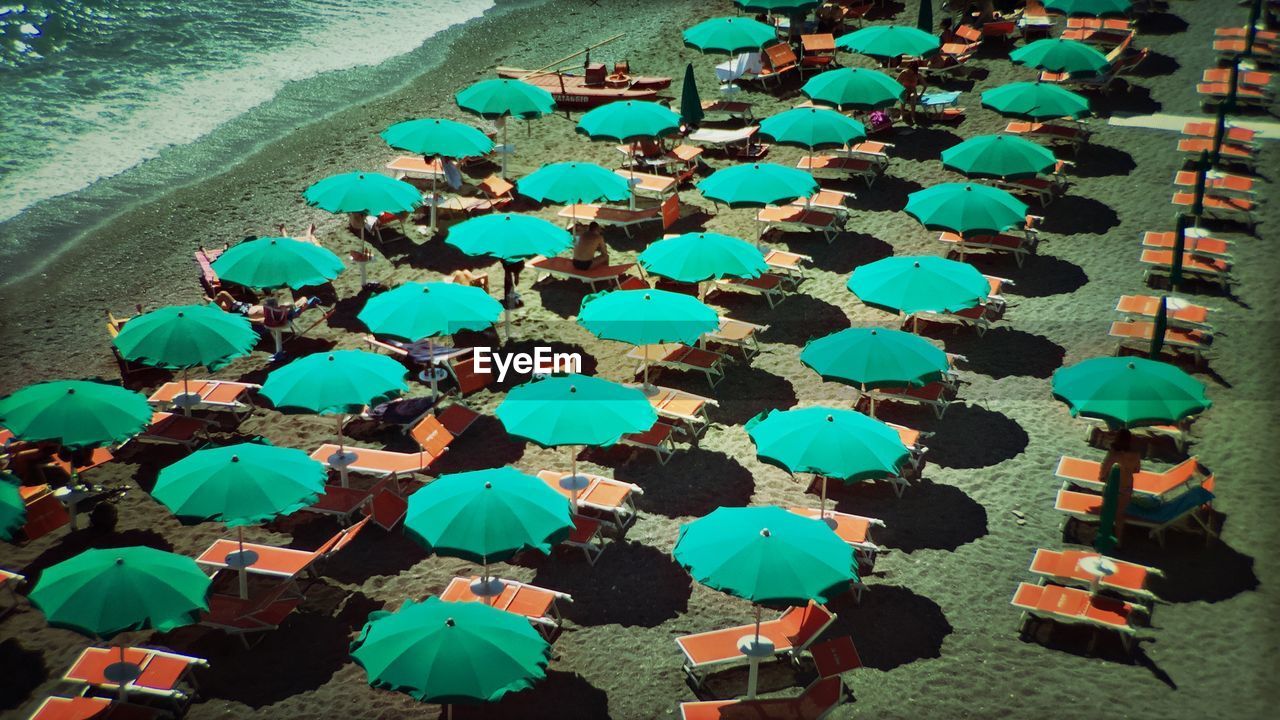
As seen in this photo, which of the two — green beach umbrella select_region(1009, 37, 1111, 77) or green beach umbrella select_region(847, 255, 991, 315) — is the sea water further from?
green beach umbrella select_region(1009, 37, 1111, 77)

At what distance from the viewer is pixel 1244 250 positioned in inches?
782

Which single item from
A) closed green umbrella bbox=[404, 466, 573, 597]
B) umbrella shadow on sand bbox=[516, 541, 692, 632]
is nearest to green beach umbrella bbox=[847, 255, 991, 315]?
umbrella shadow on sand bbox=[516, 541, 692, 632]

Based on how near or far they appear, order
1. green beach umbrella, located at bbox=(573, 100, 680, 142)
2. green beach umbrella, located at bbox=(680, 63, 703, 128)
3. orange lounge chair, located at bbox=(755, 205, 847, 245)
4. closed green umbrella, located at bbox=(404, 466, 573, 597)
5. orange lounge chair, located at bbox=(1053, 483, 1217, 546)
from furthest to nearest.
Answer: green beach umbrella, located at bbox=(680, 63, 703, 128), green beach umbrella, located at bbox=(573, 100, 680, 142), orange lounge chair, located at bbox=(755, 205, 847, 245), orange lounge chair, located at bbox=(1053, 483, 1217, 546), closed green umbrella, located at bbox=(404, 466, 573, 597)

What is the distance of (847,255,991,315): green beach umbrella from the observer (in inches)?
634

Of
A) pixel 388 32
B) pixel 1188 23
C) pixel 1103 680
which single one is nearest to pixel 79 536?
pixel 1103 680

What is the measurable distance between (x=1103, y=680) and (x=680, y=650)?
160 inches

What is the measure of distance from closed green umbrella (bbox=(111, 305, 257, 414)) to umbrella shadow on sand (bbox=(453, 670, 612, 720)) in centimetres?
636

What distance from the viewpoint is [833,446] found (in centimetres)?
1260

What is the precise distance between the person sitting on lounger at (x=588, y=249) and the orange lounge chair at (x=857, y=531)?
23.5ft

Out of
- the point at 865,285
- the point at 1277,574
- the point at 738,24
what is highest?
the point at 738,24

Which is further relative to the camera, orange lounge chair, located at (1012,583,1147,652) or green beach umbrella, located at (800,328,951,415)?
green beach umbrella, located at (800,328,951,415)

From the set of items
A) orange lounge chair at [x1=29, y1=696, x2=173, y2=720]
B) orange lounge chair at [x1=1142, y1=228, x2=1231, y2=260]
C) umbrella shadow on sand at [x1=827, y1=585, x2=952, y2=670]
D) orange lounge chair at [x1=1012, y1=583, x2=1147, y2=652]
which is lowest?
umbrella shadow on sand at [x1=827, y1=585, x2=952, y2=670]

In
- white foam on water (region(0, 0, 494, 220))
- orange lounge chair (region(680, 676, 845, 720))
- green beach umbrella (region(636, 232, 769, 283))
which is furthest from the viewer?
white foam on water (region(0, 0, 494, 220))

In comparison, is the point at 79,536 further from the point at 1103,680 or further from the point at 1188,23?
the point at 1188,23
